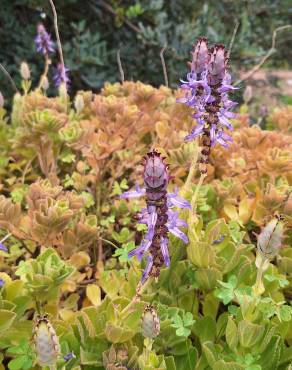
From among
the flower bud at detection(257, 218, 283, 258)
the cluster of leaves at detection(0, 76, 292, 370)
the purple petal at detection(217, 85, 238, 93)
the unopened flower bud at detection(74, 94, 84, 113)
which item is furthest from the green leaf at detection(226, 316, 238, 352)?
the unopened flower bud at detection(74, 94, 84, 113)

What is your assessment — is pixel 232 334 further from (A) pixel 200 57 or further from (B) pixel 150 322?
(A) pixel 200 57

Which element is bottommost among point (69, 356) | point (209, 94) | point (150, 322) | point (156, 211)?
point (69, 356)

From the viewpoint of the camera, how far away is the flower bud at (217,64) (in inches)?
37.3

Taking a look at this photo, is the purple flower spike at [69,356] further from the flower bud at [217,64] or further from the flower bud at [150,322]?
the flower bud at [217,64]

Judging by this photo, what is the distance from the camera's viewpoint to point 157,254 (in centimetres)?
88

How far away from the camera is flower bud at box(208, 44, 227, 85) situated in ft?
3.10

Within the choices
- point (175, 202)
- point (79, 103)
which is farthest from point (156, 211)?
point (79, 103)

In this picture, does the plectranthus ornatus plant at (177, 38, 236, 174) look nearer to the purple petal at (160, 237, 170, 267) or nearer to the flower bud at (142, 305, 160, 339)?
the purple petal at (160, 237, 170, 267)

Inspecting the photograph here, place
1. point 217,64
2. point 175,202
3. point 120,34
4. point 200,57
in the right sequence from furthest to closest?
1. point 120,34
2. point 200,57
3. point 217,64
4. point 175,202

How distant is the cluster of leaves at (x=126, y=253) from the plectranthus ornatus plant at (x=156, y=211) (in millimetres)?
131

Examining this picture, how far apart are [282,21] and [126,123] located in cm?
247

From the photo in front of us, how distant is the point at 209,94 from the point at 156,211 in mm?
262

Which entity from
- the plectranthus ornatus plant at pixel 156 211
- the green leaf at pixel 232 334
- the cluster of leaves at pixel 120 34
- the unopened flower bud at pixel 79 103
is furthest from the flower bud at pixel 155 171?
the cluster of leaves at pixel 120 34

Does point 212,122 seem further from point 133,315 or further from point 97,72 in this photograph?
point 97,72
